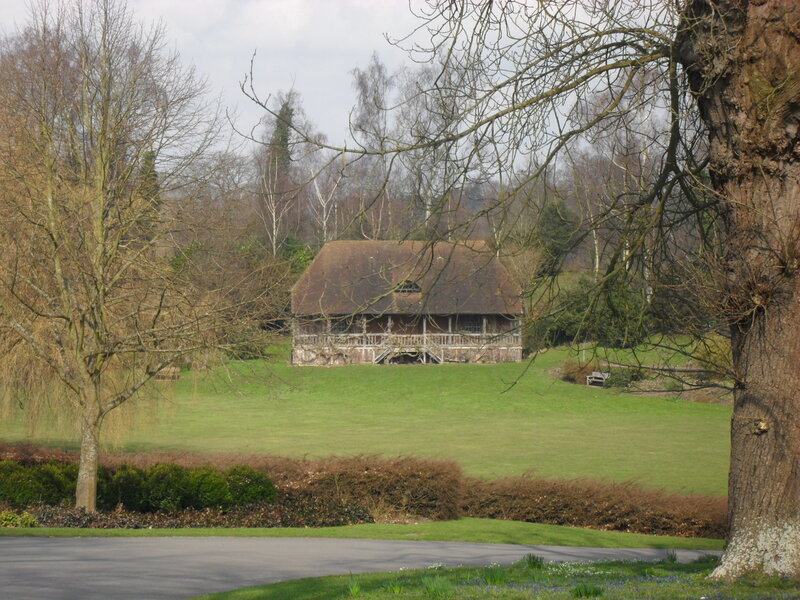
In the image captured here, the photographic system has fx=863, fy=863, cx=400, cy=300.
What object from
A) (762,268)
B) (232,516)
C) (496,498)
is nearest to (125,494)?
(232,516)

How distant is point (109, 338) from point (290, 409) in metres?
27.8

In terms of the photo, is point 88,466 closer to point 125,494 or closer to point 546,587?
point 125,494

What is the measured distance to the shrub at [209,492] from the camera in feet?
54.0

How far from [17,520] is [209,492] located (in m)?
3.51

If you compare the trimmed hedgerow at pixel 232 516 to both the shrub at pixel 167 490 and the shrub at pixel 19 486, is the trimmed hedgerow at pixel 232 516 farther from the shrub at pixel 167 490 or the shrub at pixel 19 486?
the shrub at pixel 19 486

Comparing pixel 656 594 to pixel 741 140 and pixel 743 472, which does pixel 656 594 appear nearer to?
pixel 743 472

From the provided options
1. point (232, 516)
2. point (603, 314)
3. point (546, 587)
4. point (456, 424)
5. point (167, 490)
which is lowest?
point (456, 424)

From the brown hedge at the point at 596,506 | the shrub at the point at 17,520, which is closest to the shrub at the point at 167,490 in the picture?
the shrub at the point at 17,520

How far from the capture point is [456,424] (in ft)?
124

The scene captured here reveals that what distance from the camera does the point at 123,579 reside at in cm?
898

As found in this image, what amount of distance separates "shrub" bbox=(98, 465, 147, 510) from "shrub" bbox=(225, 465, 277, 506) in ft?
5.41

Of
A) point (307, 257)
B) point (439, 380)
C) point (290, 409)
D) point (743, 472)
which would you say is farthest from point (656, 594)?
point (307, 257)

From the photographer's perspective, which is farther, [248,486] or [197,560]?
[248,486]

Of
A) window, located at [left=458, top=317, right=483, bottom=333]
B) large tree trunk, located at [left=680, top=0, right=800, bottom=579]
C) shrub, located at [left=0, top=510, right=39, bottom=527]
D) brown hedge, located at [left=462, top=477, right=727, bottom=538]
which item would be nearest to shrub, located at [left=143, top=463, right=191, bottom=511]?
shrub, located at [left=0, top=510, right=39, bottom=527]
